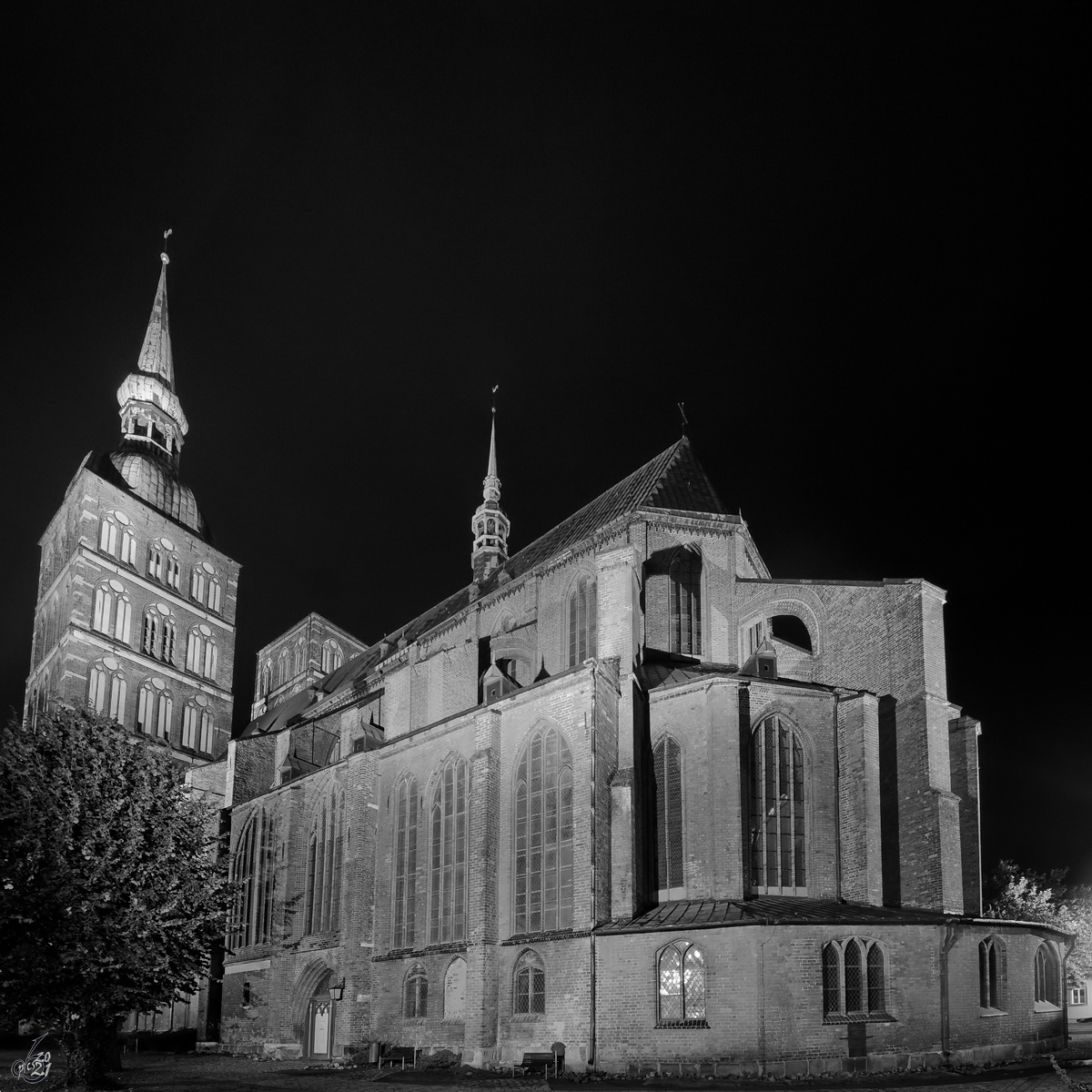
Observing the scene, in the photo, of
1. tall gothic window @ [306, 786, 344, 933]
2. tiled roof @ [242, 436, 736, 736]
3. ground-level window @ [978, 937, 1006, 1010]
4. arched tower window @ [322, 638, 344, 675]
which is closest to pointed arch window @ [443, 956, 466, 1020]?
tall gothic window @ [306, 786, 344, 933]

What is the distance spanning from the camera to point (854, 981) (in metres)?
27.3

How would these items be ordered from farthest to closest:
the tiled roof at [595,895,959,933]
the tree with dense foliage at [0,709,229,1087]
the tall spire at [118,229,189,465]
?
the tall spire at [118,229,189,465] < the tiled roof at [595,895,959,933] < the tree with dense foliage at [0,709,229,1087]

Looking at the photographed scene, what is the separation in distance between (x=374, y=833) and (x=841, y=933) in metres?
15.3

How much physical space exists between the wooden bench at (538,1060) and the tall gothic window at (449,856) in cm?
458

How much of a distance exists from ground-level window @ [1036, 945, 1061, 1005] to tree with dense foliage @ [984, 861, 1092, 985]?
2182 cm

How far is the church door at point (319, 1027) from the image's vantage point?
121 feet

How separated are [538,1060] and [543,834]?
5.39m

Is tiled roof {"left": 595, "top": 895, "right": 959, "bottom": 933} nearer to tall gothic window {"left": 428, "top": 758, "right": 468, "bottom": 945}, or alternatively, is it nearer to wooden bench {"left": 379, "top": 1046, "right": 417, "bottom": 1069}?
tall gothic window {"left": 428, "top": 758, "right": 468, "bottom": 945}

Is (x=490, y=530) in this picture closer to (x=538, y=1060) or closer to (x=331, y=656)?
(x=331, y=656)

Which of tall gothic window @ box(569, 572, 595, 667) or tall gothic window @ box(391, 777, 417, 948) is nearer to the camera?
tall gothic window @ box(391, 777, 417, 948)

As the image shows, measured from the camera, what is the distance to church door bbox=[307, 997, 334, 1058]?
1454 inches

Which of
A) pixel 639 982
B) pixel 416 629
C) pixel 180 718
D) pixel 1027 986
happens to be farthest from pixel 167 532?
pixel 1027 986

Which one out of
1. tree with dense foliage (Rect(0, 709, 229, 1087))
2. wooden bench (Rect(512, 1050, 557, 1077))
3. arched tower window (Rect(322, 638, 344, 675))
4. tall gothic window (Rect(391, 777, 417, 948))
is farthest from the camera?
arched tower window (Rect(322, 638, 344, 675))
